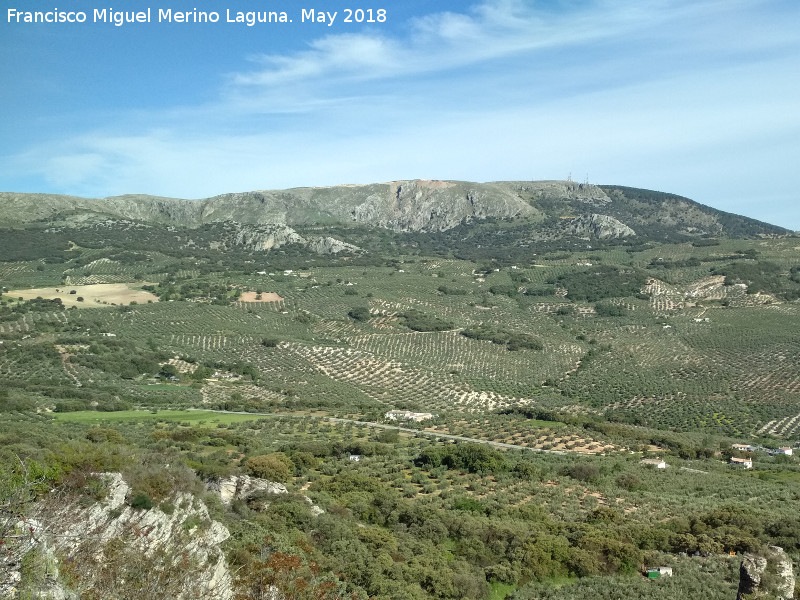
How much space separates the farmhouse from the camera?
46938mm

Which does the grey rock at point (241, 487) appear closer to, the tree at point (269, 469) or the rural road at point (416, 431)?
the tree at point (269, 469)

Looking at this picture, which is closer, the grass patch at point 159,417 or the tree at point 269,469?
the tree at point 269,469

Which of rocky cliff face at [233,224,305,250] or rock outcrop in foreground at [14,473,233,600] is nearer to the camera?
rock outcrop in foreground at [14,473,233,600]

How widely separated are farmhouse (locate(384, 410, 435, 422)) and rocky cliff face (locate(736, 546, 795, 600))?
102ft

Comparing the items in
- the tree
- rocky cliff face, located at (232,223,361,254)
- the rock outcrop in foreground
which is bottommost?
the tree

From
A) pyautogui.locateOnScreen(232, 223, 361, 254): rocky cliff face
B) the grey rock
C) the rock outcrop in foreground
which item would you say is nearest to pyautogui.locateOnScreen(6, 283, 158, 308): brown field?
pyautogui.locateOnScreen(232, 223, 361, 254): rocky cliff face

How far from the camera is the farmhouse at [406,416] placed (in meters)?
46.9

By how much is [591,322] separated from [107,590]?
299 feet

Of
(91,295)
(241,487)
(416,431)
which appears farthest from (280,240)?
(241,487)

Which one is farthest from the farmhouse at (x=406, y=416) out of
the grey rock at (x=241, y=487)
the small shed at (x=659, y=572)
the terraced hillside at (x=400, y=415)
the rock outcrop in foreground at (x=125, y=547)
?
the rock outcrop in foreground at (x=125, y=547)

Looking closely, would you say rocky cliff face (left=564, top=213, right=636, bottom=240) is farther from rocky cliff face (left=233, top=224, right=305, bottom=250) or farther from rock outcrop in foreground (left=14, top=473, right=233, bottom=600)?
rock outcrop in foreground (left=14, top=473, right=233, bottom=600)

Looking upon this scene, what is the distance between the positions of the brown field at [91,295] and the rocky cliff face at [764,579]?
84.5m

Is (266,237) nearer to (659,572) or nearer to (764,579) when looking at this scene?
(659,572)

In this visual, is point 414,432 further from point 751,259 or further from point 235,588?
point 751,259
